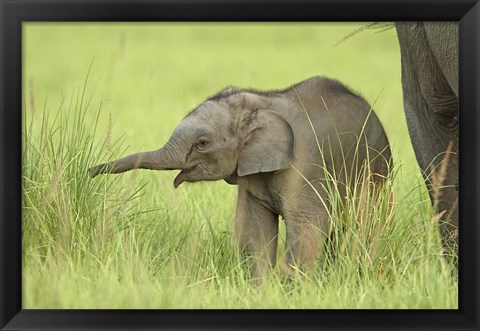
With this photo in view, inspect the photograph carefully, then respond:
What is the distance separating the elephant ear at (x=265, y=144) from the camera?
5.32 metres

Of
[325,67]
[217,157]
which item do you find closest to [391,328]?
[217,157]

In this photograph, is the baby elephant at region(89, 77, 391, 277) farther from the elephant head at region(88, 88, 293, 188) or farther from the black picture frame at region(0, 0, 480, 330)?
the black picture frame at region(0, 0, 480, 330)

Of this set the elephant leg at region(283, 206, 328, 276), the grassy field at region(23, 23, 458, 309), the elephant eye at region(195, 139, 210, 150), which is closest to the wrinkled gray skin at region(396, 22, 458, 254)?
the grassy field at region(23, 23, 458, 309)

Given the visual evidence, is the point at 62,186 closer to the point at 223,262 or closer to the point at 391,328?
the point at 223,262

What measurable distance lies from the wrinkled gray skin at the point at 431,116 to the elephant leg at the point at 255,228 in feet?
2.49

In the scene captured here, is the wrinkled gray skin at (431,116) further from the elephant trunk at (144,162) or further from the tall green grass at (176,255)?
the elephant trunk at (144,162)

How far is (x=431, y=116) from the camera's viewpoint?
6023mm

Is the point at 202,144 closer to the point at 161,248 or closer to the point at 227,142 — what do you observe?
the point at 227,142

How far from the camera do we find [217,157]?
208 inches

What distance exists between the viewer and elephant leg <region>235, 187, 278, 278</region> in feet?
17.9

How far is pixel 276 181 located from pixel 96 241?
0.87 metres
